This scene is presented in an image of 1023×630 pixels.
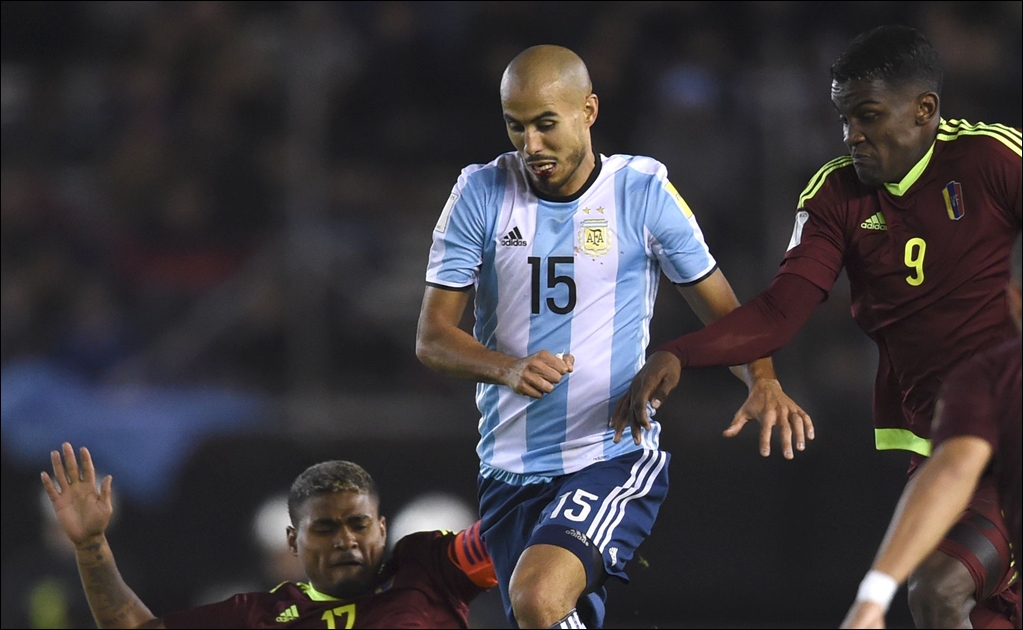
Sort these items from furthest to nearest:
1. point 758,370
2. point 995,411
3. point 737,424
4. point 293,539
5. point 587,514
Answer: point 293,539 → point 758,370 → point 587,514 → point 737,424 → point 995,411

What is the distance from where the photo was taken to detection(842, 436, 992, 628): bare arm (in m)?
2.93

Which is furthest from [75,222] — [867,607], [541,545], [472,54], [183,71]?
[867,607]

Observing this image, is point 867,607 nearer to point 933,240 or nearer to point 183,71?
point 933,240

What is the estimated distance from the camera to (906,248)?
14.4 feet

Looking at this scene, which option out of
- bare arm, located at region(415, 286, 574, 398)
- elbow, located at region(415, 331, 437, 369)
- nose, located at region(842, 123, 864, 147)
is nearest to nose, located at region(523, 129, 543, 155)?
bare arm, located at region(415, 286, 574, 398)

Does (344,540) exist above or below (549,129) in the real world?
below

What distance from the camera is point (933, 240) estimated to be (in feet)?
14.3

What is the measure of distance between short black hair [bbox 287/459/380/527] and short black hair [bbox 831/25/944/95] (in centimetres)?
213

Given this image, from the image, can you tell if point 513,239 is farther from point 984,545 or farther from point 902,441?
point 984,545

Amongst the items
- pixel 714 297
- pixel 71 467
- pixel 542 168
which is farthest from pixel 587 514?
pixel 71 467

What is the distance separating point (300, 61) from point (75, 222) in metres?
1.85

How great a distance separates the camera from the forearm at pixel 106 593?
4523mm

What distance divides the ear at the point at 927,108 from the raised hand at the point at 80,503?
2.85 meters

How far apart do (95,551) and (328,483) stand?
0.81 m
